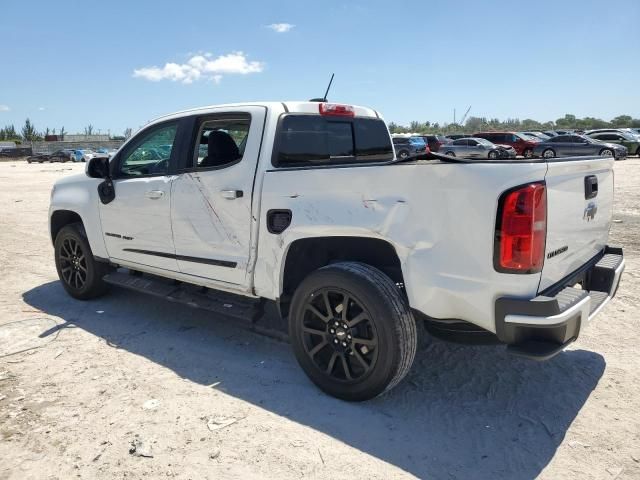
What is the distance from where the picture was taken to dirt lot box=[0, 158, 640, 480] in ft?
8.71

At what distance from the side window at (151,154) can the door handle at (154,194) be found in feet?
0.55

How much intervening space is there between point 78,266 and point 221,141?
8.02 ft

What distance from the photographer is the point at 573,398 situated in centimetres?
327

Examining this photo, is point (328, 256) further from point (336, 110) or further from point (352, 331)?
point (336, 110)

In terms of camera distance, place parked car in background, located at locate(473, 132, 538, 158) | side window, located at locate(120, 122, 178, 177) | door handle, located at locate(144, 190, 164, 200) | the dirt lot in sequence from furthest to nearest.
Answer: parked car in background, located at locate(473, 132, 538, 158) → side window, located at locate(120, 122, 178, 177) → door handle, located at locate(144, 190, 164, 200) → the dirt lot

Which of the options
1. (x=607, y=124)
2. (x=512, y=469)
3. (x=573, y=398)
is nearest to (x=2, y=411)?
(x=512, y=469)

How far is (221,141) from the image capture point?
158 inches

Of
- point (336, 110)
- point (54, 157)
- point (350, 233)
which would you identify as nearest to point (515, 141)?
point (336, 110)

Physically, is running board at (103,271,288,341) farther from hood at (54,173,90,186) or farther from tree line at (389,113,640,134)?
tree line at (389,113,640,134)

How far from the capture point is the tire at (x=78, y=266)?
5172mm

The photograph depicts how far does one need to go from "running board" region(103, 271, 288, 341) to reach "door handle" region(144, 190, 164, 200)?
856 millimetres

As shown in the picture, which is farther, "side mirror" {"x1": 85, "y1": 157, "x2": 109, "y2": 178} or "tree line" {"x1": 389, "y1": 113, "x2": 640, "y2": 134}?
"tree line" {"x1": 389, "y1": 113, "x2": 640, "y2": 134}

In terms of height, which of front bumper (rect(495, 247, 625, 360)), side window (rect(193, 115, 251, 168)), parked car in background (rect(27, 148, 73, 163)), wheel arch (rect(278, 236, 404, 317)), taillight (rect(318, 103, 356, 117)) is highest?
parked car in background (rect(27, 148, 73, 163))

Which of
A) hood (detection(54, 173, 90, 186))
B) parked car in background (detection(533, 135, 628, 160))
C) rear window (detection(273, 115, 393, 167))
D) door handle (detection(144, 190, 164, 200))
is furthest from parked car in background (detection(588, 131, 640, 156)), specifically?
door handle (detection(144, 190, 164, 200))
